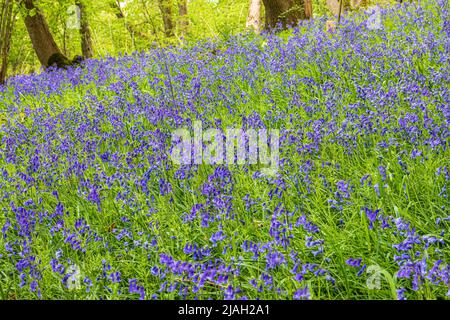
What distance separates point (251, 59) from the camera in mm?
6602

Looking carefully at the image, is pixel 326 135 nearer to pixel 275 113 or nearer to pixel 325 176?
pixel 325 176

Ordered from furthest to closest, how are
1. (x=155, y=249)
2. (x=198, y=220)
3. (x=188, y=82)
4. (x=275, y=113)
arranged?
(x=188, y=82), (x=275, y=113), (x=198, y=220), (x=155, y=249)

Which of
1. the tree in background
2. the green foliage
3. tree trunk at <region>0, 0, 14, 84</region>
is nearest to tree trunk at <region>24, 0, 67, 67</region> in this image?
the tree in background

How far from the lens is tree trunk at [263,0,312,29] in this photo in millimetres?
10000

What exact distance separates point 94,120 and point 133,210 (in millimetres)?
2378

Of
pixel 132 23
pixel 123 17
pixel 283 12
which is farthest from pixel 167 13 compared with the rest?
pixel 283 12

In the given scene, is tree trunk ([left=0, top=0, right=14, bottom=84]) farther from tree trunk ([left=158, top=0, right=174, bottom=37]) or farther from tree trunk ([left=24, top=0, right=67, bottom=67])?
tree trunk ([left=158, top=0, right=174, bottom=37])

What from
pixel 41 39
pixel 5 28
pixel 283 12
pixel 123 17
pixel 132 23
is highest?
pixel 123 17

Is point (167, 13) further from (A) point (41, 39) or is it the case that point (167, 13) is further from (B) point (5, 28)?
(B) point (5, 28)

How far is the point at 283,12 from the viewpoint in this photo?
10.0 meters

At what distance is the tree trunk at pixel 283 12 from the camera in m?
10.0

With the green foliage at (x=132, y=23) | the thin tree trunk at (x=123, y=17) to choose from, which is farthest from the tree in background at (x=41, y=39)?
the thin tree trunk at (x=123, y=17)

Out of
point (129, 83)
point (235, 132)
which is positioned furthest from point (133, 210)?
point (129, 83)

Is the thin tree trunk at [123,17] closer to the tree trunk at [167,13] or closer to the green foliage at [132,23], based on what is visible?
the green foliage at [132,23]
